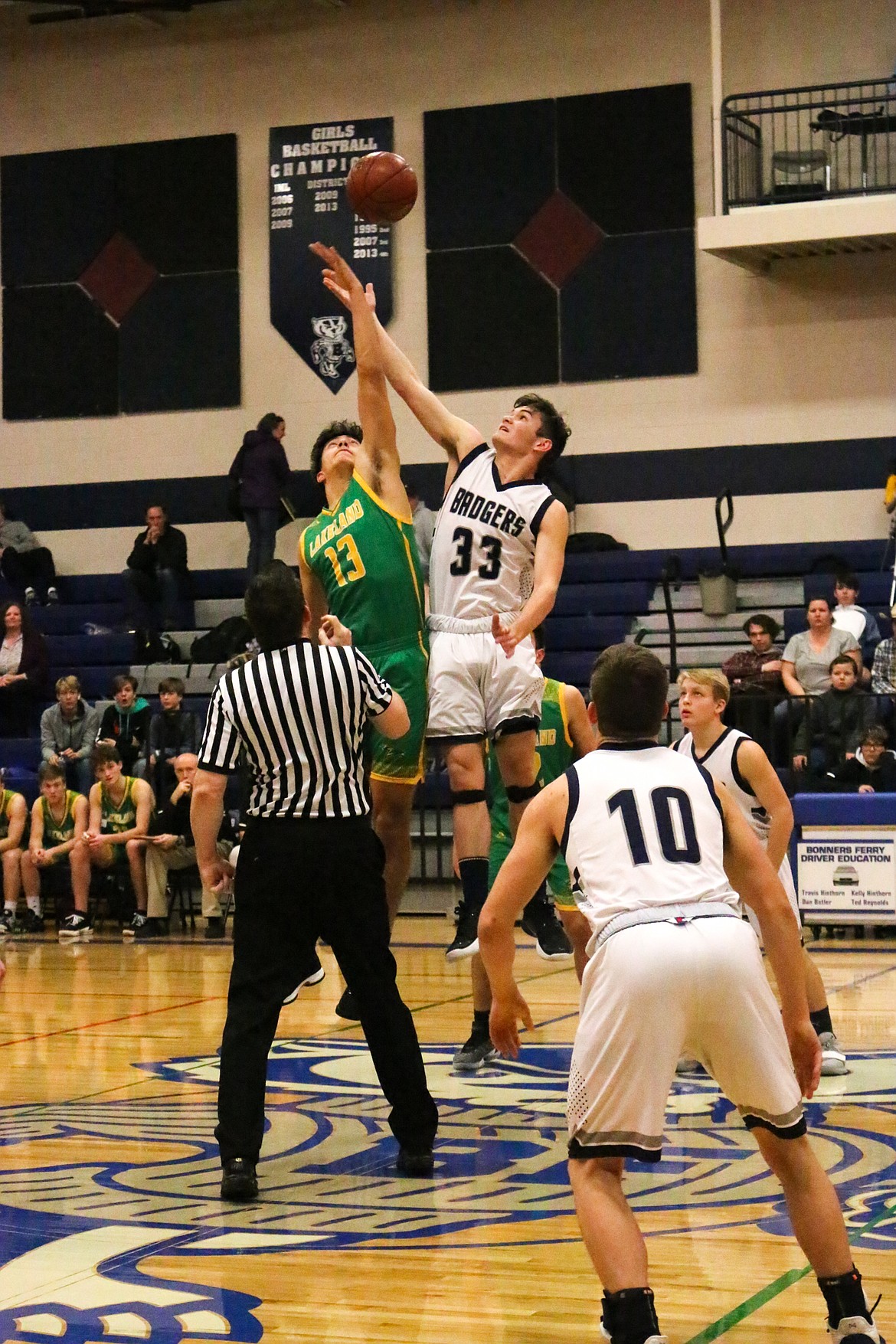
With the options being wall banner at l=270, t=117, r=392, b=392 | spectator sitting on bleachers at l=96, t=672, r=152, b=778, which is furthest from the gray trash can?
spectator sitting on bleachers at l=96, t=672, r=152, b=778

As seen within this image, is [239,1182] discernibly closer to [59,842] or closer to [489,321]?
[59,842]

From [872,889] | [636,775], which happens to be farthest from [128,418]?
[636,775]

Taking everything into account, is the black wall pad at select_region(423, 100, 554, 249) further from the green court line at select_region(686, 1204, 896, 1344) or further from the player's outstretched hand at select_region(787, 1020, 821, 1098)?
the player's outstretched hand at select_region(787, 1020, 821, 1098)

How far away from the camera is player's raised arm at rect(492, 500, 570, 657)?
18.6ft

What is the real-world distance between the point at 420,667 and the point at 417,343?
1190cm

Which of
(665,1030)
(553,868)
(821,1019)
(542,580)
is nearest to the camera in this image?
(665,1030)

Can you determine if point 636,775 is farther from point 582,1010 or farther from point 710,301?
point 710,301

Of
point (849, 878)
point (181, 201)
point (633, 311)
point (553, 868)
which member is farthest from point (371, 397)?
point (181, 201)

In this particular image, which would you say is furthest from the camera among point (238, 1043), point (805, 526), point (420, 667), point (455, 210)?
point (455, 210)

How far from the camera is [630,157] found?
16.6 metres

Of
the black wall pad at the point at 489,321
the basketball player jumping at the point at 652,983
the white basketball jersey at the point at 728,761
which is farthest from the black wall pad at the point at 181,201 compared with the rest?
the basketball player jumping at the point at 652,983

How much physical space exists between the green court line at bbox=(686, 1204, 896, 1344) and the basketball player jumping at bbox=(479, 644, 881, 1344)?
0.91 ft

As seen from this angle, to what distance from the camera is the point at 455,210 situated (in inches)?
677

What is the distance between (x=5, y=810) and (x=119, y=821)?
0.99 meters
